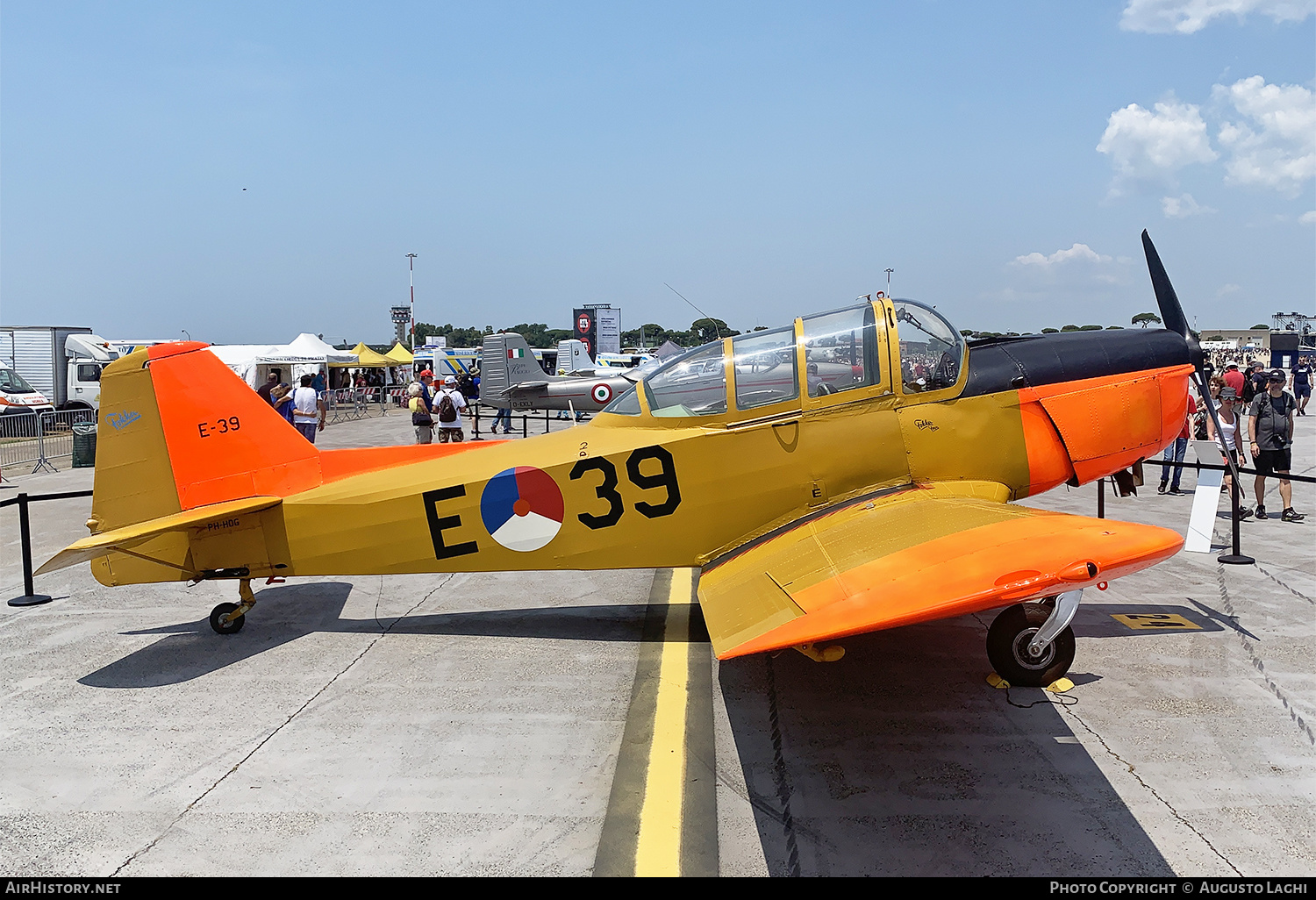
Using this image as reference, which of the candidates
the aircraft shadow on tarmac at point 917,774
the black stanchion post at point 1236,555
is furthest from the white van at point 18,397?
the black stanchion post at point 1236,555

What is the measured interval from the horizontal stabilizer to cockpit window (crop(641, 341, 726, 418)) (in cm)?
285

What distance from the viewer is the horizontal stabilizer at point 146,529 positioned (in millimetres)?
5059

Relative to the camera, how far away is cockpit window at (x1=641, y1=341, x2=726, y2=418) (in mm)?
5734

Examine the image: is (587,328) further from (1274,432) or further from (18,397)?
(1274,432)

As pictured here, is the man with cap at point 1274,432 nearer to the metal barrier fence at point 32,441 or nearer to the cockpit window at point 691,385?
the cockpit window at point 691,385

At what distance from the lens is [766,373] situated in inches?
225

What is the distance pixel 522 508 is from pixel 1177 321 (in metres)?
5.38

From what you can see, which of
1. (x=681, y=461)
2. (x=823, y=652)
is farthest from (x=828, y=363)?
(x=823, y=652)

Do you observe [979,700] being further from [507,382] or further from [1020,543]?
[507,382]

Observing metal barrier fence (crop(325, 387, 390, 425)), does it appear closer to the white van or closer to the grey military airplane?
the grey military airplane

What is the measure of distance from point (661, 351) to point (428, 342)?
60741mm
